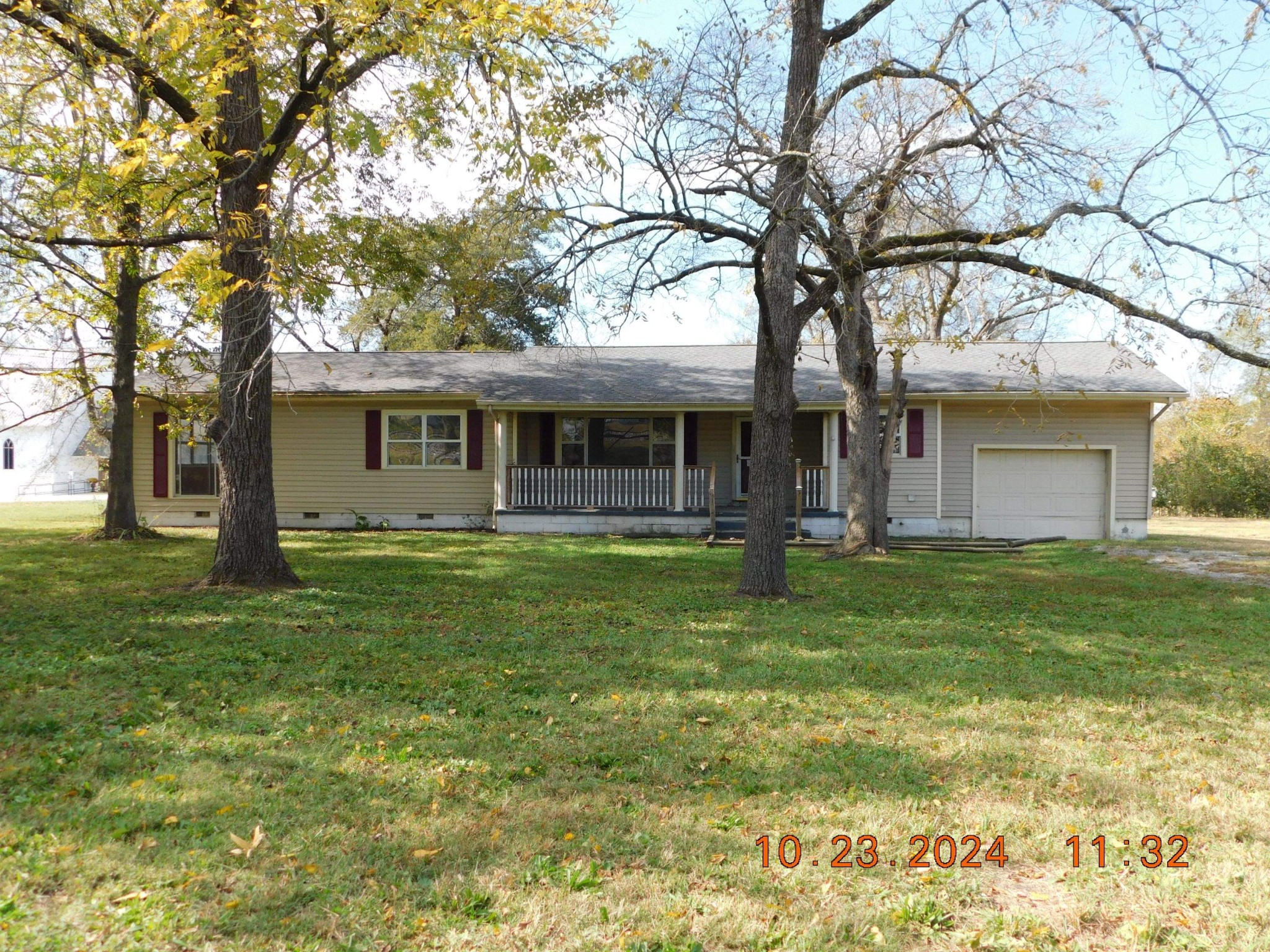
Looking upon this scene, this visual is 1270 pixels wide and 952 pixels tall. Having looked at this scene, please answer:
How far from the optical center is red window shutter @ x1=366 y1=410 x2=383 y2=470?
17.8 meters

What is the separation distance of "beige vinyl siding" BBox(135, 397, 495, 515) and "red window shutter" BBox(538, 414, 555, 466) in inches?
40.7

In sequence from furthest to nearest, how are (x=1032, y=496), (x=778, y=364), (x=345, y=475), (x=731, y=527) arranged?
1. (x=345, y=475)
2. (x=1032, y=496)
3. (x=731, y=527)
4. (x=778, y=364)

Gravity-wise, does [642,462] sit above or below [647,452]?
below

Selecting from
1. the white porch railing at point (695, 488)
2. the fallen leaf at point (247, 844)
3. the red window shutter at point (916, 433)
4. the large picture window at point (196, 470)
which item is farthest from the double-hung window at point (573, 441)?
the fallen leaf at point (247, 844)

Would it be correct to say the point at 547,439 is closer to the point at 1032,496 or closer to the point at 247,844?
the point at 1032,496

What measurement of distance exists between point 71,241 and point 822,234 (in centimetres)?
814

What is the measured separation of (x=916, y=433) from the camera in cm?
1734

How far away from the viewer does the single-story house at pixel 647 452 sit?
16.8 metres

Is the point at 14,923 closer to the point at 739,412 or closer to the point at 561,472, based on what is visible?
the point at 561,472

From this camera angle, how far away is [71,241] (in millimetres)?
9523

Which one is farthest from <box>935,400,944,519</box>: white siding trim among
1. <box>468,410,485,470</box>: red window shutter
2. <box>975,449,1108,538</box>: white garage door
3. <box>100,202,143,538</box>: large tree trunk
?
<box>100,202,143,538</box>: large tree trunk

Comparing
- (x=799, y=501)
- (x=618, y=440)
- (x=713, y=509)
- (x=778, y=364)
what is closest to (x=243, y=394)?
(x=778, y=364)

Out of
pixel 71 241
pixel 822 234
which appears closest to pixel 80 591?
pixel 71 241

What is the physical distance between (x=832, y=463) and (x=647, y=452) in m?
3.91
